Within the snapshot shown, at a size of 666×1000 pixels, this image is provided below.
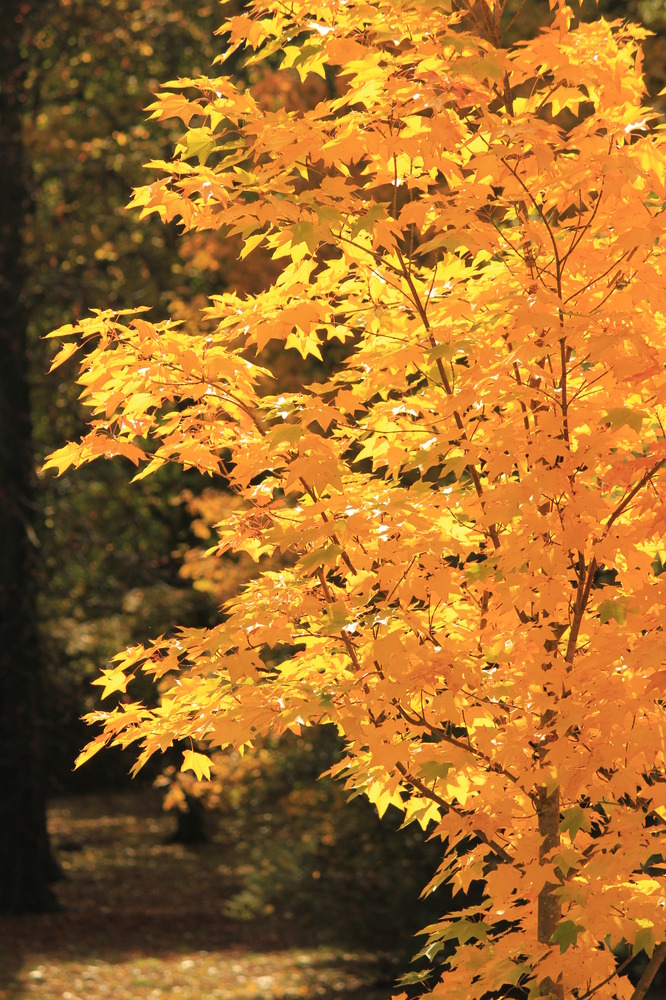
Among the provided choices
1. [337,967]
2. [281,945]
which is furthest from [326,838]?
[281,945]

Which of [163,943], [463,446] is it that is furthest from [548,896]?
[163,943]

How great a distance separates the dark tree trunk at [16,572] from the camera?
11734 millimetres

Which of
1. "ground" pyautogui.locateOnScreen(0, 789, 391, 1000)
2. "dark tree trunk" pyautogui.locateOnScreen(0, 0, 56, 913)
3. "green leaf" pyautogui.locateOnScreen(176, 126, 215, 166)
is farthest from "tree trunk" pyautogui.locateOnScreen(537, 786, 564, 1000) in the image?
"dark tree trunk" pyautogui.locateOnScreen(0, 0, 56, 913)

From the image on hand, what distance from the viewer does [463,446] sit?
3242 mm

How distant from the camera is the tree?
3092mm

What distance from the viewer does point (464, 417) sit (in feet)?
11.9

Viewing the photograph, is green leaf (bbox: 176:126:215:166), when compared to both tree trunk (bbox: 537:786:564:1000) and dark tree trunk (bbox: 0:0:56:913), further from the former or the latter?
dark tree trunk (bbox: 0:0:56:913)

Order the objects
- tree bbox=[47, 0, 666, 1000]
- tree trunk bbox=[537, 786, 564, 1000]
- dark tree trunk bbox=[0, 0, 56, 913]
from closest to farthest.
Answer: tree bbox=[47, 0, 666, 1000]
tree trunk bbox=[537, 786, 564, 1000]
dark tree trunk bbox=[0, 0, 56, 913]

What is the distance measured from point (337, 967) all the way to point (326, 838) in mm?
Result: 2007

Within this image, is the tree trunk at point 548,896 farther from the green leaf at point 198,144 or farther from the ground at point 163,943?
the ground at point 163,943

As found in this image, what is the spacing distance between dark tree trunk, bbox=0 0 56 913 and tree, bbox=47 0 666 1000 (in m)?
8.48

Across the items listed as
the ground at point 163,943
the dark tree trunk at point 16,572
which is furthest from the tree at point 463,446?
the dark tree trunk at point 16,572

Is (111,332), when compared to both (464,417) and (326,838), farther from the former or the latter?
(326,838)

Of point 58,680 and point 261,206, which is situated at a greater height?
point 261,206
